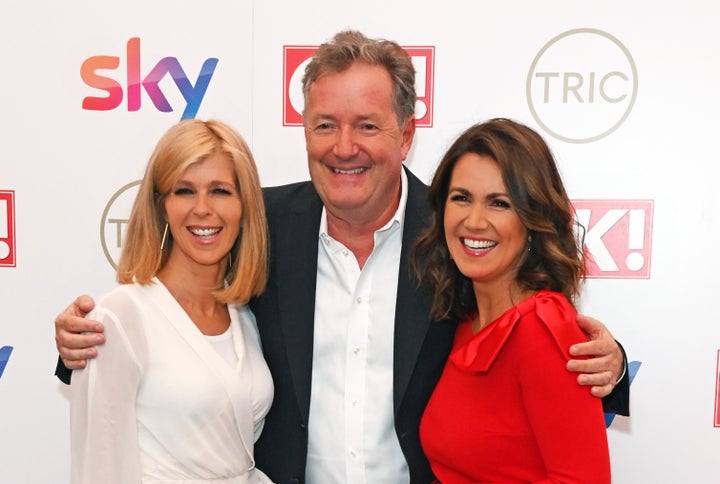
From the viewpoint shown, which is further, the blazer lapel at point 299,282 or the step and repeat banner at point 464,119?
the step and repeat banner at point 464,119

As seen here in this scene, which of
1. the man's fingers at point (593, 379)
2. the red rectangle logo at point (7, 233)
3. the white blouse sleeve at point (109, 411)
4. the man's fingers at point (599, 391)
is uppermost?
the red rectangle logo at point (7, 233)

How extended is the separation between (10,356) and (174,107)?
3.64 feet

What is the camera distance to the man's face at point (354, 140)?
1725 millimetres

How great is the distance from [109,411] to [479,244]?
0.89 meters

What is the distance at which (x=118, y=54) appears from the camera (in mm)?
2297

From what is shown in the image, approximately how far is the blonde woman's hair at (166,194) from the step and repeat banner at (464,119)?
27.4 inches

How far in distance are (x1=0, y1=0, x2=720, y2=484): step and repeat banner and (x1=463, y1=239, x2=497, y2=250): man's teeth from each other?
929 millimetres

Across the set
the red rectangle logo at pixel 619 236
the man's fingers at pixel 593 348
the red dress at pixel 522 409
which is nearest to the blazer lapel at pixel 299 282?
the red dress at pixel 522 409

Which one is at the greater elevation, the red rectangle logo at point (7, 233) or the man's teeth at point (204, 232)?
the man's teeth at point (204, 232)

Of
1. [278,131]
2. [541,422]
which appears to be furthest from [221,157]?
[541,422]

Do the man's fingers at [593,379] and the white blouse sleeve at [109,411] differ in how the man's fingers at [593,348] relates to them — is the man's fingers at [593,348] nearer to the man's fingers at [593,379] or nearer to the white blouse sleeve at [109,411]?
the man's fingers at [593,379]

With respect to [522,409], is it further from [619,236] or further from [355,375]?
[619,236]

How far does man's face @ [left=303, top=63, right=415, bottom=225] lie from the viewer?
1.72m

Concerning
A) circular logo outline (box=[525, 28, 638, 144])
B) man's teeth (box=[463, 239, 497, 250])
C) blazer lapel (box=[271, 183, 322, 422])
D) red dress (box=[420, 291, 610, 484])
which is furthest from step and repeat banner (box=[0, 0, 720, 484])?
red dress (box=[420, 291, 610, 484])
